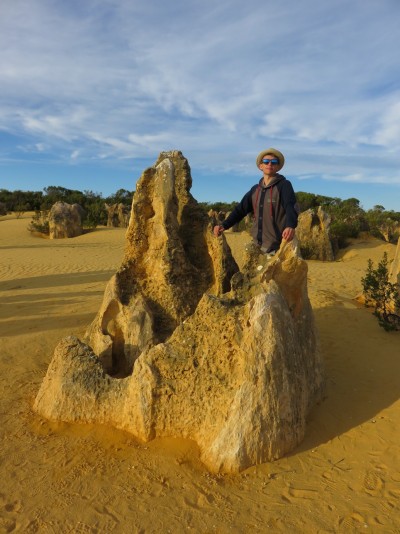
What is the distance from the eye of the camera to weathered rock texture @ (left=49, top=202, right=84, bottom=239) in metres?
26.2

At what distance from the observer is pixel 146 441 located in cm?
412

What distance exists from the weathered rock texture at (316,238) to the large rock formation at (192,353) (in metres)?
14.1

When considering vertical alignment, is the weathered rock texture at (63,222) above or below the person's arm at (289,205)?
below

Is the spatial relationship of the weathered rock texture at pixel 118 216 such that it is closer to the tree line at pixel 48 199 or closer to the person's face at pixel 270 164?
the tree line at pixel 48 199

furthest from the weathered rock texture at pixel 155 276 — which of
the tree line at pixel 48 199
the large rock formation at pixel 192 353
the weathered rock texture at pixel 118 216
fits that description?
the tree line at pixel 48 199

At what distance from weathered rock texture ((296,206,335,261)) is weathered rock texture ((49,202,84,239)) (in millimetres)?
14552

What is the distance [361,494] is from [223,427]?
122cm

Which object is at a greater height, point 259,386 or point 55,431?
point 259,386

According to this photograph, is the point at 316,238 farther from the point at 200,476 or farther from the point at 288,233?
the point at 200,476

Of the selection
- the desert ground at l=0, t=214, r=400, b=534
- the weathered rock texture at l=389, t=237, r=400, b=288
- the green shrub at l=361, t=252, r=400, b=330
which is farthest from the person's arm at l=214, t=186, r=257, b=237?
the weathered rock texture at l=389, t=237, r=400, b=288

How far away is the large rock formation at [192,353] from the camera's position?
381 cm

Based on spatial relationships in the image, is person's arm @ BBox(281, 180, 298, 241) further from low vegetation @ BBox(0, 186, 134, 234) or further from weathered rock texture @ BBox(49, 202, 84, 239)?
low vegetation @ BBox(0, 186, 134, 234)

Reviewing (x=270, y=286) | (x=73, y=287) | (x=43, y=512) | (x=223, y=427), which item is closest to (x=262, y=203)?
(x=270, y=286)

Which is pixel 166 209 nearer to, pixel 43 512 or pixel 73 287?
pixel 43 512
